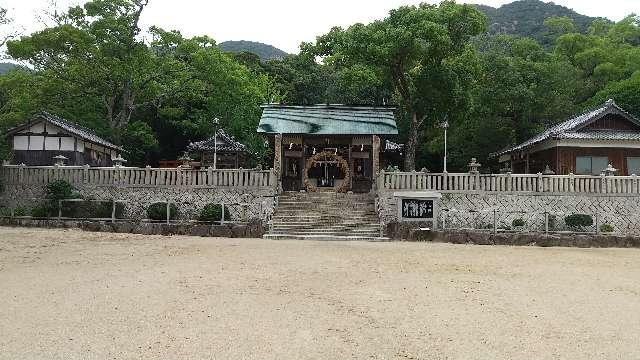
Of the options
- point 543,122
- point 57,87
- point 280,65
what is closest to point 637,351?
point 543,122

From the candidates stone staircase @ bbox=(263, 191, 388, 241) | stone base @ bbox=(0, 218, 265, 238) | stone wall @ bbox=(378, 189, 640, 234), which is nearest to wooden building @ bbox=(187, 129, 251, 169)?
stone staircase @ bbox=(263, 191, 388, 241)

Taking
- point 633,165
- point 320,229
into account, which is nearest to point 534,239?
point 320,229

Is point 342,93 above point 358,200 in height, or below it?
above

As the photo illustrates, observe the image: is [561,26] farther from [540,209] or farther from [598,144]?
[540,209]

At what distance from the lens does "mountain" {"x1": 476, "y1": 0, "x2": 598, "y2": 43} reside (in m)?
74.6

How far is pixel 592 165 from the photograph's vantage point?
24297 mm

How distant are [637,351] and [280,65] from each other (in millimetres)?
45384

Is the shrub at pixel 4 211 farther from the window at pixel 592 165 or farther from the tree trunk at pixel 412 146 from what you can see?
the window at pixel 592 165

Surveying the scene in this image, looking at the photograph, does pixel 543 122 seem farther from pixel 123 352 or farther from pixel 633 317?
pixel 123 352

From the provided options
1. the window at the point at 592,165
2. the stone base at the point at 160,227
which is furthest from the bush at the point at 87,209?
the window at the point at 592,165

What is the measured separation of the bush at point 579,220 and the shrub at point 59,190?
18922 mm

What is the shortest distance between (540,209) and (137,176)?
15954mm

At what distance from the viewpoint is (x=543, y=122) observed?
31172mm

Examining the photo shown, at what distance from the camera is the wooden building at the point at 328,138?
2441 centimetres
